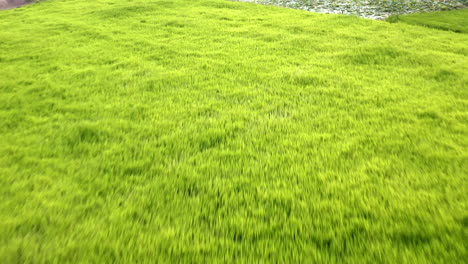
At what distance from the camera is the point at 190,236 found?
6.40 feet

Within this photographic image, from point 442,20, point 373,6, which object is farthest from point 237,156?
point 373,6

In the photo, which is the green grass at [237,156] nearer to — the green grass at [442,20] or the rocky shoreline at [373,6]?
the green grass at [442,20]

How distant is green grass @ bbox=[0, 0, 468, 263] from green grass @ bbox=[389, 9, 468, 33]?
279cm

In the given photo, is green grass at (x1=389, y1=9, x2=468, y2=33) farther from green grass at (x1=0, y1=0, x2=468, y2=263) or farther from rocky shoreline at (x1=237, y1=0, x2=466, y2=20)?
green grass at (x1=0, y1=0, x2=468, y2=263)

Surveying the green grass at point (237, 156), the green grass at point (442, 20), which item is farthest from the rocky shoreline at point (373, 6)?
the green grass at point (237, 156)

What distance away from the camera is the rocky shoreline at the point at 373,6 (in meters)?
10.1

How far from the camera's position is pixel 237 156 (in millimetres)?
2797

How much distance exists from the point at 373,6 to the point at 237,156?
38.3ft

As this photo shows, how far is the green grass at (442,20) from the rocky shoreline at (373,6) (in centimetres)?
71

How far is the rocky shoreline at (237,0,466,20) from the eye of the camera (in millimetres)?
10055

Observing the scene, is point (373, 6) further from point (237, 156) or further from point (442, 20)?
point (237, 156)

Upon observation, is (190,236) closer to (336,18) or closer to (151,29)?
(151,29)

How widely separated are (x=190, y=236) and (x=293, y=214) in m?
0.86

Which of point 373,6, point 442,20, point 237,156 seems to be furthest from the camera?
point 373,6
